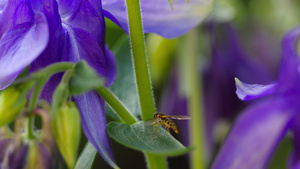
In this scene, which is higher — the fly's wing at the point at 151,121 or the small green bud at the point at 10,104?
the small green bud at the point at 10,104

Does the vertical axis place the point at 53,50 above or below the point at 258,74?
above

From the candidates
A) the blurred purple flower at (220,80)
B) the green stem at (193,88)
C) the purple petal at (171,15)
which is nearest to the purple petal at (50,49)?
the purple petal at (171,15)

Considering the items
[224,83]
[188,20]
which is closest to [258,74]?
[224,83]

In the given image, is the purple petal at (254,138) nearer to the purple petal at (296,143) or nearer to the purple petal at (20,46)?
the purple petal at (296,143)

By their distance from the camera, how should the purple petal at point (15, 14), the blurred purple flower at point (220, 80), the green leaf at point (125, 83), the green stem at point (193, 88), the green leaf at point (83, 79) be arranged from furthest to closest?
the blurred purple flower at point (220, 80) < the green stem at point (193, 88) < the green leaf at point (125, 83) < the purple petal at point (15, 14) < the green leaf at point (83, 79)

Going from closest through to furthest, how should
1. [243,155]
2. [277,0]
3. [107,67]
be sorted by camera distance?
[243,155]
[107,67]
[277,0]

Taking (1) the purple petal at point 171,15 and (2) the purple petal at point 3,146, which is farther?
(1) the purple petal at point 171,15

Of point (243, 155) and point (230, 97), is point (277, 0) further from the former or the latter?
point (243, 155)
